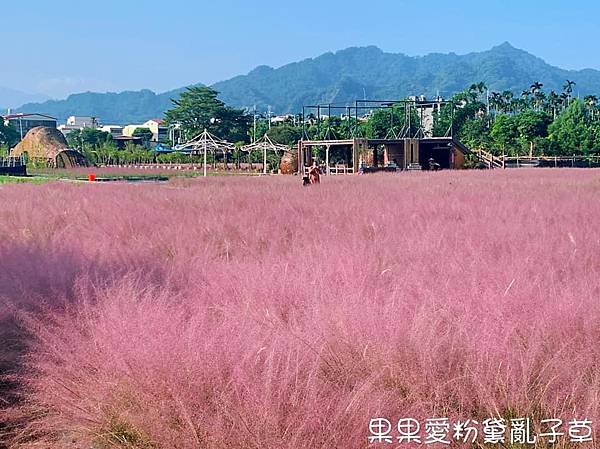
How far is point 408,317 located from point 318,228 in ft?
13.6

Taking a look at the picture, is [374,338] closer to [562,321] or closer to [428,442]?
[428,442]

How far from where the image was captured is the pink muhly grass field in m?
2.55

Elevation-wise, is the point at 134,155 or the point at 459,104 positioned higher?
the point at 459,104

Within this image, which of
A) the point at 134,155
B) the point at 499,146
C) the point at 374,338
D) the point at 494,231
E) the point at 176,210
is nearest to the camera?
the point at 374,338

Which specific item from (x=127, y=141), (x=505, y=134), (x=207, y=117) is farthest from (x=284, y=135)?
(x=127, y=141)

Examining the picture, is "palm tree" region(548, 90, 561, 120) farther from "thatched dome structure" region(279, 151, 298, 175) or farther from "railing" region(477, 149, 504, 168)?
"thatched dome structure" region(279, 151, 298, 175)

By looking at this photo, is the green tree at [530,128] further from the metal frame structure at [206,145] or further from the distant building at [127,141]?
the distant building at [127,141]

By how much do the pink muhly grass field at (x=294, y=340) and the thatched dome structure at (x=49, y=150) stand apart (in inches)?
1636

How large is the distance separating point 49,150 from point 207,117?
1266 inches

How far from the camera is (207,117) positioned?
77.8 m

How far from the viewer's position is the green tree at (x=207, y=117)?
2648 inches

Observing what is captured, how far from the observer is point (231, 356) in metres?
2.82

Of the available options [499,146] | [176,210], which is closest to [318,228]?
[176,210]

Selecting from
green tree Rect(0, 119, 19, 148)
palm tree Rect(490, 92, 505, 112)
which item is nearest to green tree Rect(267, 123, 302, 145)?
palm tree Rect(490, 92, 505, 112)
